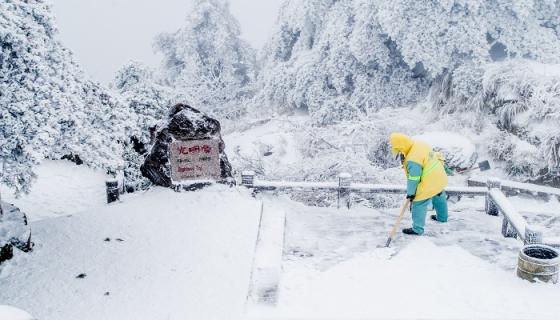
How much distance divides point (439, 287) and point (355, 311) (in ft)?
4.08

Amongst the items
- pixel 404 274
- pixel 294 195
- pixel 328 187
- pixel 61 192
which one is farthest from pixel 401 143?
pixel 61 192

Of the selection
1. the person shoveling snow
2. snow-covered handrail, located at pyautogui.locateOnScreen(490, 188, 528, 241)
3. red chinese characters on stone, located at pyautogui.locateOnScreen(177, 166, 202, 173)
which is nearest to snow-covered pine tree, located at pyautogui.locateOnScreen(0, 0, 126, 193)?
red chinese characters on stone, located at pyautogui.locateOnScreen(177, 166, 202, 173)

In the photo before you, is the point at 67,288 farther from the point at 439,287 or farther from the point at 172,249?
the point at 439,287

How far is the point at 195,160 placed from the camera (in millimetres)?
7914

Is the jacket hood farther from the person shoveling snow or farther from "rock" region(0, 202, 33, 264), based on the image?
"rock" region(0, 202, 33, 264)

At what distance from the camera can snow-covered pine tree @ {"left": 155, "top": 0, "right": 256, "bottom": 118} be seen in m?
25.8

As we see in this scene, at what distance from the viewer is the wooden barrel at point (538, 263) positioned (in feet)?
17.0

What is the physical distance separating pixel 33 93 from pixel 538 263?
5.94 meters

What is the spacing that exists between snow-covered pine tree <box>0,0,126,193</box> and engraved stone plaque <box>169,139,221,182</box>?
9.11 feet

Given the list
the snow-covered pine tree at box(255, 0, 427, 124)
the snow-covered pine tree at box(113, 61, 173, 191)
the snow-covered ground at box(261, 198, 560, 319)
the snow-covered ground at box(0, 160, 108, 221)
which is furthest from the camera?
the snow-covered pine tree at box(255, 0, 427, 124)

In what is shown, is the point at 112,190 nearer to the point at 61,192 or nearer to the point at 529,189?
the point at 61,192

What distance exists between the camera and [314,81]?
19.9m

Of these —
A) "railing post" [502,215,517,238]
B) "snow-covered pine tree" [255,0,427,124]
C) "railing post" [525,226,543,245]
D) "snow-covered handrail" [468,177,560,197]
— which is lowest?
"railing post" [502,215,517,238]

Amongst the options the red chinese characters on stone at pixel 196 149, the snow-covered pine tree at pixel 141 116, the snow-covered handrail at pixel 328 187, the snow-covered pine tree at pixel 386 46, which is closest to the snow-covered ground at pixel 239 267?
the snow-covered handrail at pixel 328 187
